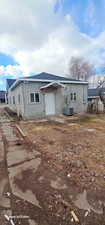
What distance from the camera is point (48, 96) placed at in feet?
37.3

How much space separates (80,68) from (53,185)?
3471cm

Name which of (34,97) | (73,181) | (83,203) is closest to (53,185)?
(73,181)

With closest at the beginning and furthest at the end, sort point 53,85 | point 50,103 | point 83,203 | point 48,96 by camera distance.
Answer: point 83,203 < point 53,85 < point 48,96 < point 50,103

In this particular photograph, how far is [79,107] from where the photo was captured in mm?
13016

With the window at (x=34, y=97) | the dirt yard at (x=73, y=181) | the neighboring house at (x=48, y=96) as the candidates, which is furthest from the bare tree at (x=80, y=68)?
the dirt yard at (x=73, y=181)

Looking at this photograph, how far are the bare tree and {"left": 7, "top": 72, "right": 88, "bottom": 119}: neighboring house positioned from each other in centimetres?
2208

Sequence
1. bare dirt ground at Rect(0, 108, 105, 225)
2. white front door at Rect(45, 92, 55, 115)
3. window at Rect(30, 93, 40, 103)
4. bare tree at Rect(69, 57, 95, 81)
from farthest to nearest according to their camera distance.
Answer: bare tree at Rect(69, 57, 95, 81) < white front door at Rect(45, 92, 55, 115) < window at Rect(30, 93, 40, 103) < bare dirt ground at Rect(0, 108, 105, 225)

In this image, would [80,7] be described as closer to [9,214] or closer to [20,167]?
[20,167]

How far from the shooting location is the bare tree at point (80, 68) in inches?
1292

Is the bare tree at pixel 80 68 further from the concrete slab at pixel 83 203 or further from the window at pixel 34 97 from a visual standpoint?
the concrete slab at pixel 83 203

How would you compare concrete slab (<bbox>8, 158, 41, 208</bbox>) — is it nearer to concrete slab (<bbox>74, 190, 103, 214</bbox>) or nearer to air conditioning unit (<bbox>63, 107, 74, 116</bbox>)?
concrete slab (<bbox>74, 190, 103, 214</bbox>)

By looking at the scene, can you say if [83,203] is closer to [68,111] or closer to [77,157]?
[77,157]

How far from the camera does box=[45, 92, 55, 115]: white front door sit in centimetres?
1129

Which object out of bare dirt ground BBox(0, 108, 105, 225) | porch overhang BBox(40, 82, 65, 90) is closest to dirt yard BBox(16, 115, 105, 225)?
bare dirt ground BBox(0, 108, 105, 225)
